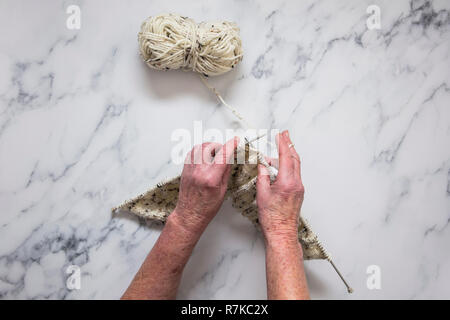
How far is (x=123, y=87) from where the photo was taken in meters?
1.11

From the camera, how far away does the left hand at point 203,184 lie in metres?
0.95

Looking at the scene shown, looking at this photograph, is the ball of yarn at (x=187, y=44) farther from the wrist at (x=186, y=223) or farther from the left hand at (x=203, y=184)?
the wrist at (x=186, y=223)

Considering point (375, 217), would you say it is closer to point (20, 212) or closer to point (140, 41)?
point (140, 41)

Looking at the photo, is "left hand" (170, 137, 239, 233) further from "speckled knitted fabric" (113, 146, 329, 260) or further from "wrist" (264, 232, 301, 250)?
"wrist" (264, 232, 301, 250)

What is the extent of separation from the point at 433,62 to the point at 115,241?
1188mm

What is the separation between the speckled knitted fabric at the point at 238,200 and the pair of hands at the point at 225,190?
35 millimetres

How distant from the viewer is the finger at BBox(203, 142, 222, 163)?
3.22 ft

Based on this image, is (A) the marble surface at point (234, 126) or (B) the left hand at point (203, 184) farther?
(A) the marble surface at point (234, 126)

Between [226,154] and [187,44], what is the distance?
323 mm

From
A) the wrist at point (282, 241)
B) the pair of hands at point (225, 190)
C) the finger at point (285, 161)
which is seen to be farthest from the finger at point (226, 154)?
the wrist at point (282, 241)

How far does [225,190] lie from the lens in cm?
100

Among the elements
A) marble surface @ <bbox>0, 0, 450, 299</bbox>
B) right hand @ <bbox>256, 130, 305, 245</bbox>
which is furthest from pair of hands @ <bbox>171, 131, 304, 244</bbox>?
marble surface @ <bbox>0, 0, 450, 299</bbox>

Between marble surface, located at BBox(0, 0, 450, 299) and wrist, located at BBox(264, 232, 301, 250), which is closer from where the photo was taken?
wrist, located at BBox(264, 232, 301, 250)

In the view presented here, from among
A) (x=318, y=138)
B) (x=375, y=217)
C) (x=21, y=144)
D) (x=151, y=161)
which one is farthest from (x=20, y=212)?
(x=375, y=217)
